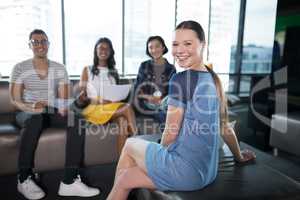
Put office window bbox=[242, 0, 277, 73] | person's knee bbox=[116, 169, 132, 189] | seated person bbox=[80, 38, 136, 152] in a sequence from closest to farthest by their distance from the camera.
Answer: person's knee bbox=[116, 169, 132, 189]
seated person bbox=[80, 38, 136, 152]
office window bbox=[242, 0, 277, 73]

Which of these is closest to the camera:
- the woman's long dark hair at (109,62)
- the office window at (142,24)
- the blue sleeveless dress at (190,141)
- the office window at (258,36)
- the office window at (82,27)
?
the blue sleeveless dress at (190,141)

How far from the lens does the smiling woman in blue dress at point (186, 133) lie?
128cm

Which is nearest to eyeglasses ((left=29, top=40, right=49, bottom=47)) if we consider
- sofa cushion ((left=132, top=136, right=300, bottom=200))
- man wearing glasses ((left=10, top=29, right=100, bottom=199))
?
man wearing glasses ((left=10, top=29, right=100, bottom=199))


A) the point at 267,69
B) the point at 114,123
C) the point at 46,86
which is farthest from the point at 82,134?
the point at 267,69

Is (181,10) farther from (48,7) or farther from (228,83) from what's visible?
(48,7)

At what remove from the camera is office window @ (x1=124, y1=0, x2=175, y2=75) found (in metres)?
5.14

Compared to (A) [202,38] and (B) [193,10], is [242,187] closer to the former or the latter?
(A) [202,38]

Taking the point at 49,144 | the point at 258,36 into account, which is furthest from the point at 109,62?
the point at 258,36

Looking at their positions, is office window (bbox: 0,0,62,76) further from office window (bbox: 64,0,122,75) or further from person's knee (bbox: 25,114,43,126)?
person's knee (bbox: 25,114,43,126)

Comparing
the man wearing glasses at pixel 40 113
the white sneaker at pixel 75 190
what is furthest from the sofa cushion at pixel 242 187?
the man wearing glasses at pixel 40 113

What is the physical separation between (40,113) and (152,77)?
1210mm

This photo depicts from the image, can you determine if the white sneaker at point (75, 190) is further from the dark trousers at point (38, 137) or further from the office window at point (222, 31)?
the office window at point (222, 31)

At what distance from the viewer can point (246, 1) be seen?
5059 millimetres

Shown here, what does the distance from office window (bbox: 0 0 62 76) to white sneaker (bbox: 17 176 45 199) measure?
2435 millimetres
